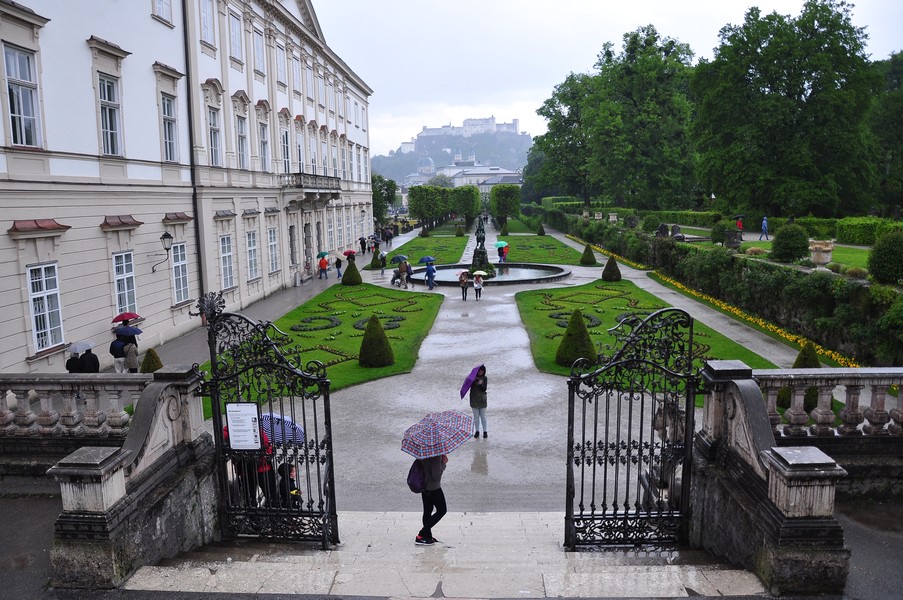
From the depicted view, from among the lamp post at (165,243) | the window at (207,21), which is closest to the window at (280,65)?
the window at (207,21)

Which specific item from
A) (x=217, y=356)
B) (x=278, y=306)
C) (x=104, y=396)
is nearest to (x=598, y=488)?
(x=217, y=356)

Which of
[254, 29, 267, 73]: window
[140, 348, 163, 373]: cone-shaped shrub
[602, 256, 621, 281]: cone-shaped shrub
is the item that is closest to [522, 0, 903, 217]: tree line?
[602, 256, 621, 281]: cone-shaped shrub

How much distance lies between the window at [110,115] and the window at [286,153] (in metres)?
15.9

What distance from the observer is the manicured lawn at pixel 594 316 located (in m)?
18.7

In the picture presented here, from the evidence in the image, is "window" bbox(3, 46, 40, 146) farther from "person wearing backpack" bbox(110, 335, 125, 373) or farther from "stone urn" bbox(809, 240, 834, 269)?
"stone urn" bbox(809, 240, 834, 269)

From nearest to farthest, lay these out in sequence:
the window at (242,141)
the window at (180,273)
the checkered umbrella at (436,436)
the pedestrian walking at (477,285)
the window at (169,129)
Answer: the checkered umbrella at (436,436) < the window at (169,129) < the window at (180,273) < the window at (242,141) < the pedestrian walking at (477,285)

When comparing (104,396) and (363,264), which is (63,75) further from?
(363,264)

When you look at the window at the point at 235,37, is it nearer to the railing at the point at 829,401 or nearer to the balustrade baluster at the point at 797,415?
the railing at the point at 829,401

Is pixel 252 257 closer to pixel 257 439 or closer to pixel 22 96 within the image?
pixel 22 96

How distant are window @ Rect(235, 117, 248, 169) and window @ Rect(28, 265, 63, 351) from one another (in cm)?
1381

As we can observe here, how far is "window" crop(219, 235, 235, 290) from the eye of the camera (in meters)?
27.0

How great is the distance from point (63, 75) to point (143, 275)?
247 inches

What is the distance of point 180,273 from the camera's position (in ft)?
78.1

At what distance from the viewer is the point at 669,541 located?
7.71 m
